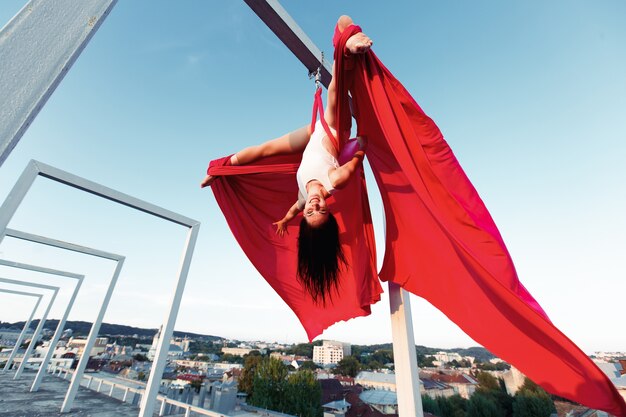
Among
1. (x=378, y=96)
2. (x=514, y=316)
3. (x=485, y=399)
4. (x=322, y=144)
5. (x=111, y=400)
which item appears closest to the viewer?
(x=514, y=316)

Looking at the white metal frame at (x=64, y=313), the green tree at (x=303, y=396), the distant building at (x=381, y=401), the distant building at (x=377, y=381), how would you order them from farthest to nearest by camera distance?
the distant building at (x=377, y=381)
the green tree at (x=303, y=396)
the distant building at (x=381, y=401)
the white metal frame at (x=64, y=313)

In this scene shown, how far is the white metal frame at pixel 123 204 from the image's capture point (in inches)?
130

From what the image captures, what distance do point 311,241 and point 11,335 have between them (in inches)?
3059

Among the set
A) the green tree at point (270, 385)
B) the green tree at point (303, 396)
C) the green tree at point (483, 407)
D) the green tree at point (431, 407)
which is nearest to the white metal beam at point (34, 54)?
the green tree at point (303, 396)

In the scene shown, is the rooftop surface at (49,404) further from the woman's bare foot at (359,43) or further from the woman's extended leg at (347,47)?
the woman's bare foot at (359,43)

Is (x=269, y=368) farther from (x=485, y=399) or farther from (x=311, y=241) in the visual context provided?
(x=311, y=241)

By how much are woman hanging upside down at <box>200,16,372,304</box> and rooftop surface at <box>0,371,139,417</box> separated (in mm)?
6060

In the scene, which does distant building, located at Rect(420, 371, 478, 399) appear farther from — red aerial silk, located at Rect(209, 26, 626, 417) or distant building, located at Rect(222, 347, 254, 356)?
distant building, located at Rect(222, 347, 254, 356)

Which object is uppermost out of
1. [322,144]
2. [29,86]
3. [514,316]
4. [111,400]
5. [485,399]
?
[322,144]

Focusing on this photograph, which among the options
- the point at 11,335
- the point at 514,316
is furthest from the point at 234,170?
the point at 11,335

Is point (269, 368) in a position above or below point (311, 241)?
below

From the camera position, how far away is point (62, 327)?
7613mm

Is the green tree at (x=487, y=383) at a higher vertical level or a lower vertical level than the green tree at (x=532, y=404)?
higher

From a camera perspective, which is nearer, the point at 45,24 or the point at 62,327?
the point at 45,24
